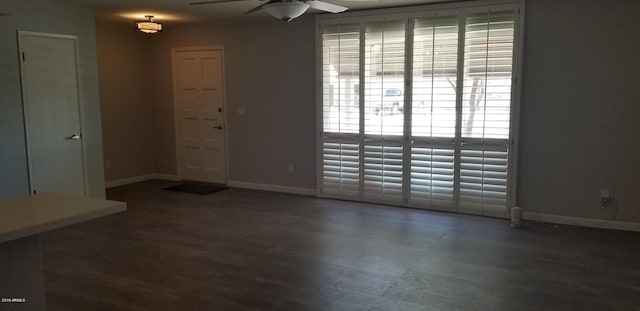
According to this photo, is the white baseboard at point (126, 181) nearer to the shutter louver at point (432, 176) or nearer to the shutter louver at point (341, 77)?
the shutter louver at point (341, 77)

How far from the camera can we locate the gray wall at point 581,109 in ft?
15.2

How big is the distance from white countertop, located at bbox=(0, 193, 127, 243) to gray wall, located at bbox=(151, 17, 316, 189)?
406 cm

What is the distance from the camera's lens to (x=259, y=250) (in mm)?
4297

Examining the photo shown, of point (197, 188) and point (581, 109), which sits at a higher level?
point (581, 109)

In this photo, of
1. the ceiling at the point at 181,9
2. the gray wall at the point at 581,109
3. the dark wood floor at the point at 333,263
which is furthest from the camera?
the ceiling at the point at 181,9

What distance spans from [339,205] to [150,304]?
3103 mm

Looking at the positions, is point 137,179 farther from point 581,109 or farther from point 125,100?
point 581,109

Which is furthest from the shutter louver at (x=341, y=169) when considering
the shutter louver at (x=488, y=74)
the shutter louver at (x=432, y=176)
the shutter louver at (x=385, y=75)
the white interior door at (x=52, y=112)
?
the white interior door at (x=52, y=112)

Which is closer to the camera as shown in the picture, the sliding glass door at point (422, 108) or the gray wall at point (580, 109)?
the gray wall at point (580, 109)

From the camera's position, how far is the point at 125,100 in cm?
735

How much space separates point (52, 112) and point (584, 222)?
5.92 metres

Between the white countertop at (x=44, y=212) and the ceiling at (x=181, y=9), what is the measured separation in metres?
→ 3.21

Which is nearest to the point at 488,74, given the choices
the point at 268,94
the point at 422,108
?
the point at 422,108

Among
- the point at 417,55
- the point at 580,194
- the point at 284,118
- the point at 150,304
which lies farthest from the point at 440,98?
the point at 150,304
